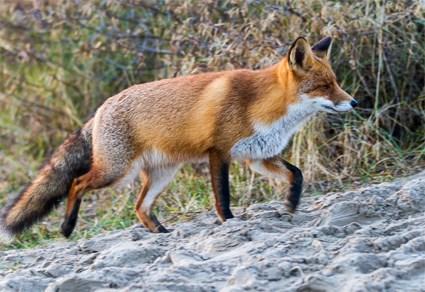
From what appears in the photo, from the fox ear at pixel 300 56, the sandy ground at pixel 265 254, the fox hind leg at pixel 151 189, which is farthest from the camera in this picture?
the fox hind leg at pixel 151 189

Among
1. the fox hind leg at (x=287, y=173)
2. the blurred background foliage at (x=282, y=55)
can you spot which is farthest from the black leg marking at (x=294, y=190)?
the blurred background foliage at (x=282, y=55)

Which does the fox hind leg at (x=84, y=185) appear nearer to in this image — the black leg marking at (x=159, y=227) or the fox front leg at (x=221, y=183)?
the black leg marking at (x=159, y=227)

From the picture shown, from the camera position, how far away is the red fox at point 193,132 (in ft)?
17.8

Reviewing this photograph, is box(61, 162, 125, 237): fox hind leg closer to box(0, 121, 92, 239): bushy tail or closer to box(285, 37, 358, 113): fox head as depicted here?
box(0, 121, 92, 239): bushy tail

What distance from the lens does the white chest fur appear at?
17.8 ft

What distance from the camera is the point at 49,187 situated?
5836 millimetres

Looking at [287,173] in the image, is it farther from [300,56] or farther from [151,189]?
[151,189]

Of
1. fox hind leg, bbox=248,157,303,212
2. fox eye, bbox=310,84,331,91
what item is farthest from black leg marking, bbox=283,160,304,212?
fox eye, bbox=310,84,331,91

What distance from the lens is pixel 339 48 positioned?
689 cm

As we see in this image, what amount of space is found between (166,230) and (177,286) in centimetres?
187

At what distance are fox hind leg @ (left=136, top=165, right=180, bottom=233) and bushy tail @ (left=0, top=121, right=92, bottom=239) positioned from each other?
1.34 feet

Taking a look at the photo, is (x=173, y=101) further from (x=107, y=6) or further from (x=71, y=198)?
(x=107, y=6)

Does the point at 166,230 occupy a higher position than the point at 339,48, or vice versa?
the point at 339,48

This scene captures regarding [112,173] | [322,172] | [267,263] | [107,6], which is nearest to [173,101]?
[112,173]
